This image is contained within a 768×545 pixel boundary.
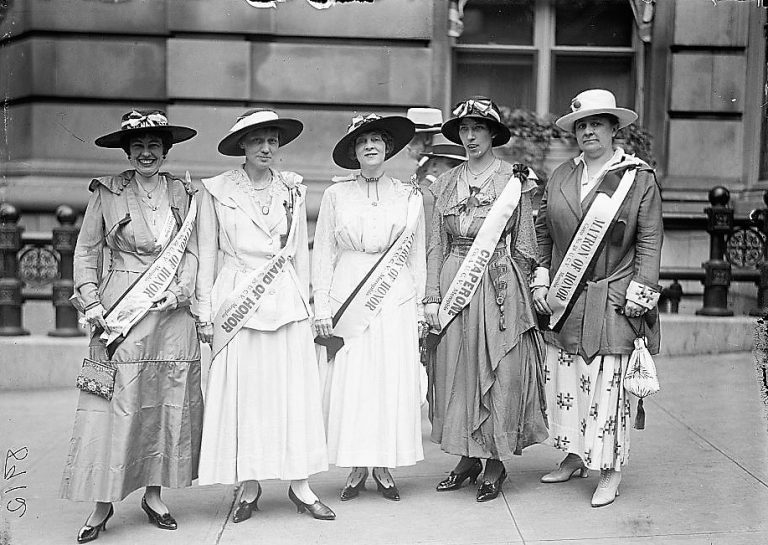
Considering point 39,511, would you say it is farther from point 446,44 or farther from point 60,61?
point 446,44

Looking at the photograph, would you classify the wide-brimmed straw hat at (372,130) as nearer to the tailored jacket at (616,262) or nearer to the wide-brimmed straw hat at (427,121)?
the tailored jacket at (616,262)

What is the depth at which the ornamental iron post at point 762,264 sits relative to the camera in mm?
8219

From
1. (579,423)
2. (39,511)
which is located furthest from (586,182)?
(39,511)

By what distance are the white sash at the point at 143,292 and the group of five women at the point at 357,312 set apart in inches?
0.4

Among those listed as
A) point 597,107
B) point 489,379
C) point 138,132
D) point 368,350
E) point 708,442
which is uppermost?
point 597,107

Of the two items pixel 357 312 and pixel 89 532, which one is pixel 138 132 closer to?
pixel 357 312

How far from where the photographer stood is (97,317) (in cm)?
468

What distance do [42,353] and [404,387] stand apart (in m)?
4.30

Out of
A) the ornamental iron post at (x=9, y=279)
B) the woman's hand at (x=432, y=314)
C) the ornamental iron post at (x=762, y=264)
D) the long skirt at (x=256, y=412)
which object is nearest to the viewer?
the long skirt at (x=256, y=412)

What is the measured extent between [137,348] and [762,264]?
6022 mm

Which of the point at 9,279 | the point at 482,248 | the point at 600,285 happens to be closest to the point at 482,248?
the point at 482,248

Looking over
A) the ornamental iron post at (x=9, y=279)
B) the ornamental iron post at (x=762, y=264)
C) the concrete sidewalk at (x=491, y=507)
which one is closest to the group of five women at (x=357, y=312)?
the concrete sidewalk at (x=491, y=507)

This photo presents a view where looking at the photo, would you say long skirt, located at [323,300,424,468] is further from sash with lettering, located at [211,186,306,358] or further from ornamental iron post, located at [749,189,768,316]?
ornamental iron post, located at [749,189,768,316]

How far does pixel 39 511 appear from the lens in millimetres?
5156
